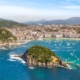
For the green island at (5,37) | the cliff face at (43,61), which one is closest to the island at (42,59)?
the cliff face at (43,61)

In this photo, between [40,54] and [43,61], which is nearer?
[43,61]

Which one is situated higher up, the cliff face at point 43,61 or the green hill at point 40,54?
the green hill at point 40,54

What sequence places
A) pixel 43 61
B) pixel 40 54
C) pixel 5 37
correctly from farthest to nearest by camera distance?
pixel 5 37
pixel 40 54
pixel 43 61

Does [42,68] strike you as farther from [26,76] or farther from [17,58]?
[17,58]

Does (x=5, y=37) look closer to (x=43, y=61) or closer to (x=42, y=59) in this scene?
(x=42, y=59)

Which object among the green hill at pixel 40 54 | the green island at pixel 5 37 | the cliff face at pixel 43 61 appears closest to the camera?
the cliff face at pixel 43 61

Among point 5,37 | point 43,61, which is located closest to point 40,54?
point 43,61

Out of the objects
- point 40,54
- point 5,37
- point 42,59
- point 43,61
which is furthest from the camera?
point 5,37

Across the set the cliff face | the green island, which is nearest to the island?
the cliff face

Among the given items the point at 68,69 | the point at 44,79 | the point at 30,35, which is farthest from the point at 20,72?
the point at 30,35

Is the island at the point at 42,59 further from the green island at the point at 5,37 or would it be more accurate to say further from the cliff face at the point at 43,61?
the green island at the point at 5,37

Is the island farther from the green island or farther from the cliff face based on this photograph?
the green island
